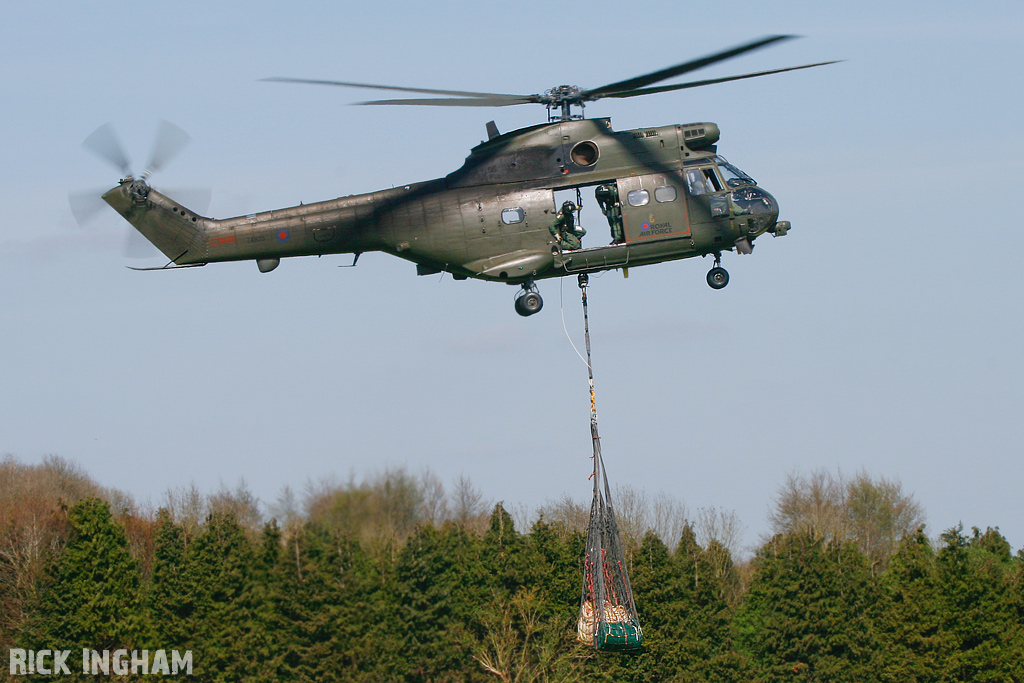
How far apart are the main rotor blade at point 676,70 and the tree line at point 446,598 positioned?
2661 centimetres

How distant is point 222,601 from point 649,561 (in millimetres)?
17952

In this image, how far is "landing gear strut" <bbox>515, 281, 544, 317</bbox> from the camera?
2698 cm

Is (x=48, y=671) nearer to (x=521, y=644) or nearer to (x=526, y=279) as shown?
(x=521, y=644)

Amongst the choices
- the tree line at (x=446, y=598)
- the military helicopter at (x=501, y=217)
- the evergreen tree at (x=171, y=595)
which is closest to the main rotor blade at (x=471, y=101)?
the military helicopter at (x=501, y=217)

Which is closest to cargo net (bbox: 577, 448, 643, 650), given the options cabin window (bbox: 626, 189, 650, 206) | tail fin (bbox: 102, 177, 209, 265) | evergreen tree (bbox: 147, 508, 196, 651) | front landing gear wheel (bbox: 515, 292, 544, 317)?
front landing gear wheel (bbox: 515, 292, 544, 317)

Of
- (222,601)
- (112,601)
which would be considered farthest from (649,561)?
(112,601)

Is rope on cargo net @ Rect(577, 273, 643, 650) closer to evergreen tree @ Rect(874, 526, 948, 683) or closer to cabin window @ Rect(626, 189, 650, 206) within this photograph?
cabin window @ Rect(626, 189, 650, 206)

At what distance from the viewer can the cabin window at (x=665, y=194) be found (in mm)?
27344

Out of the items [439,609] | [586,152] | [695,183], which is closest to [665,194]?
[695,183]

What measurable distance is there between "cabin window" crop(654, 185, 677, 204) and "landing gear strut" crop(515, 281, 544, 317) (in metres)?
3.11

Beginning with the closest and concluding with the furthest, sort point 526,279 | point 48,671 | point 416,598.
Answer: point 526,279 → point 48,671 → point 416,598

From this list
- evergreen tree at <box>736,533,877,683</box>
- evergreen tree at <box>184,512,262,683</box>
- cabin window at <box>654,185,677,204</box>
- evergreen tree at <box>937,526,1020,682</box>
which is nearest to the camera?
cabin window at <box>654,185,677,204</box>

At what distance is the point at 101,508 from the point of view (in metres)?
54.9

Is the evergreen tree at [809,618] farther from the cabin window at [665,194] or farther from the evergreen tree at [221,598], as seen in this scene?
the cabin window at [665,194]
